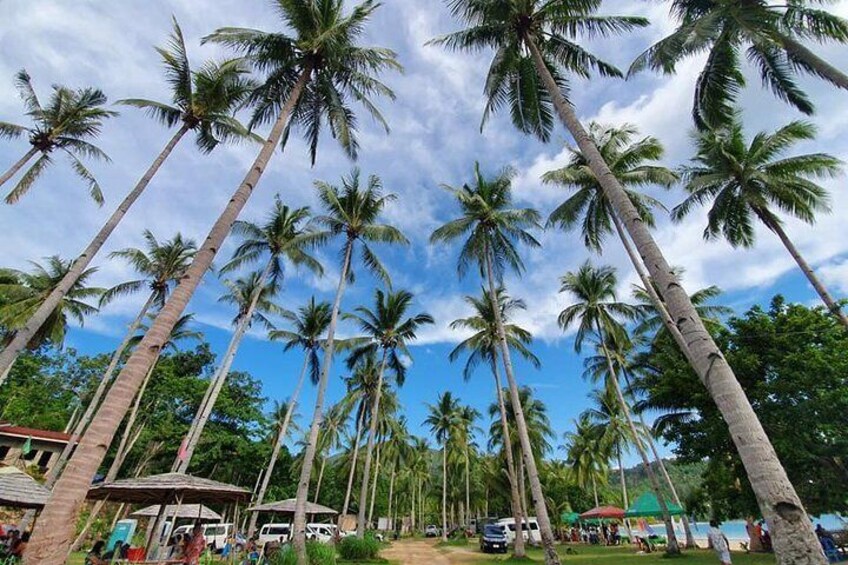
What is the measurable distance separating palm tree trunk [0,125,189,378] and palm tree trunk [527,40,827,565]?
43.1 ft

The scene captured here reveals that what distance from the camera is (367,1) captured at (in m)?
11.5

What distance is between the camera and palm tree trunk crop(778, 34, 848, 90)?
9148 millimetres

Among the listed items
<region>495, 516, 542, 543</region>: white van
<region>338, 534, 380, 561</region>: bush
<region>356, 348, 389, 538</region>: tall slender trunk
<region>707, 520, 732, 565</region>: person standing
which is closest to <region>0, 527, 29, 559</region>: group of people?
<region>338, 534, 380, 561</region>: bush

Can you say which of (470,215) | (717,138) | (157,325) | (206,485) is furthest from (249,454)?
(717,138)

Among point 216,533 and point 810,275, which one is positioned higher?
point 810,275

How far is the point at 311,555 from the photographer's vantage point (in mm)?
13531

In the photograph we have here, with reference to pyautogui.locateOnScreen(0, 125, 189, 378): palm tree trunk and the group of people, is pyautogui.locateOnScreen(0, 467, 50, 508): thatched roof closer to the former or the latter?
the group of people

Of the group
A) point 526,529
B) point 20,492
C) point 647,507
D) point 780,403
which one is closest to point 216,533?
point 20,492

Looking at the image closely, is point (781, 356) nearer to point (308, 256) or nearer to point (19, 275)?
point (308, 256)

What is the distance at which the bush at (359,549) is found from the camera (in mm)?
17111

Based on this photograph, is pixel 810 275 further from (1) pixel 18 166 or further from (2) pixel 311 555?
(1) pixel 18 166

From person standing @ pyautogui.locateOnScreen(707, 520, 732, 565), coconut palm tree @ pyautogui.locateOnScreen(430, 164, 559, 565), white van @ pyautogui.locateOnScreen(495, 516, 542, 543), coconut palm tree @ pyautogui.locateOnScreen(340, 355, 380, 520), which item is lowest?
person standing @ pyautogui.locateOnScreen(707, 520, 732, 565)

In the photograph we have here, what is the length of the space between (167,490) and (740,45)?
19.1 metres

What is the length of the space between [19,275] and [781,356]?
126 feet
